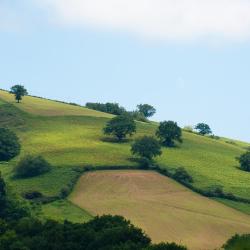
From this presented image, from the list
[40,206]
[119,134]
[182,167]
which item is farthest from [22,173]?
[119,134]

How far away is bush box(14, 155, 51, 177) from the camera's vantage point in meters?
145

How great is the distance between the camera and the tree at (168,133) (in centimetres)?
18800

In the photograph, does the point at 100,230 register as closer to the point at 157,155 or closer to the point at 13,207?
the point at 13,207

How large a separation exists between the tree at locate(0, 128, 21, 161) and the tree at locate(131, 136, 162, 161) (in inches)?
1101

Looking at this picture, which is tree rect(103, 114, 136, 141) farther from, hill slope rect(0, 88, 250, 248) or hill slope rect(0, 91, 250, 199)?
hill slope rect(0, 91, 250, 199)

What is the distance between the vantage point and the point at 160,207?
420ft

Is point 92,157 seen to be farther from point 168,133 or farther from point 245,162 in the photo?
point 245,162

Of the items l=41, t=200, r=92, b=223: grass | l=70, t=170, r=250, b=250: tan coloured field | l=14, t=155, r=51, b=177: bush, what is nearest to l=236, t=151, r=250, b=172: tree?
l=70, t=170, r=250, b=250: tan coloured field

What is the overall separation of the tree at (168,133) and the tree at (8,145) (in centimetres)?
3897

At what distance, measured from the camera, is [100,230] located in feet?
319

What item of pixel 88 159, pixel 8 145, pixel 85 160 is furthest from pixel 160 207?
pixel 8 145

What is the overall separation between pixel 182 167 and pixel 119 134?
39.4 meters

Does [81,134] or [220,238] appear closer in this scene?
[220,238]

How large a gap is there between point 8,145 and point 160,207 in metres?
52.7
